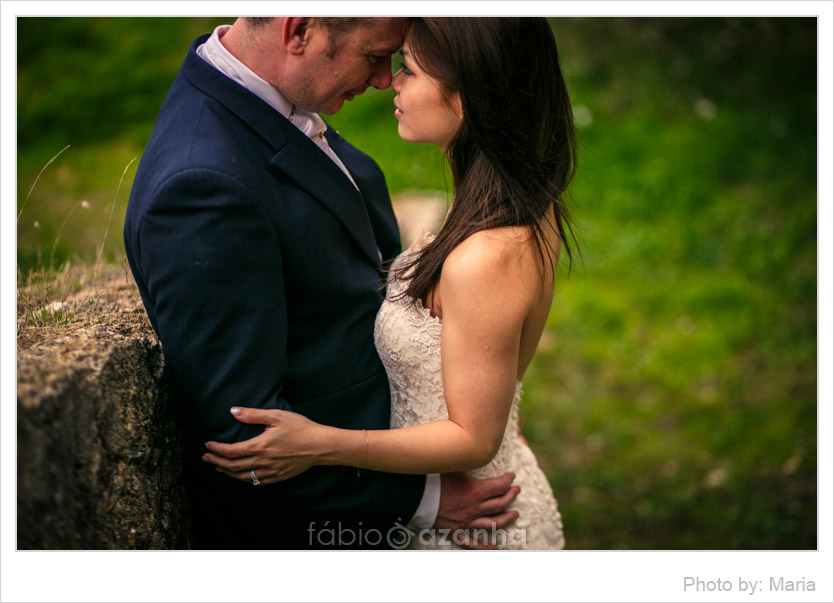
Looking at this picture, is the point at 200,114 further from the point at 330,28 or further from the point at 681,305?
the point at 681,305

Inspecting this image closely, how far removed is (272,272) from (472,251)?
551 millimetres

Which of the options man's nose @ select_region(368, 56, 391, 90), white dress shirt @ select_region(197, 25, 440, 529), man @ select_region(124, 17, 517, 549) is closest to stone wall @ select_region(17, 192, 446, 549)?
man @ select_region(124, 17, 517, 549)

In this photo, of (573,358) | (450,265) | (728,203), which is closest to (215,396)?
(450,265)

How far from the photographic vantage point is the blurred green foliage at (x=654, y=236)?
469cm

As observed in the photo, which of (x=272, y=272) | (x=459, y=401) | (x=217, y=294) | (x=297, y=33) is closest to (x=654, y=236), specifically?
(x=459, y=401)

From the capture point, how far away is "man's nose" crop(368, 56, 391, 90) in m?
2.21

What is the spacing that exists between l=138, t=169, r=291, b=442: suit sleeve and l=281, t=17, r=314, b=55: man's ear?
1.72 feet

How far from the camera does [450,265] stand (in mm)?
2045

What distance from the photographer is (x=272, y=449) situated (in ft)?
6.36

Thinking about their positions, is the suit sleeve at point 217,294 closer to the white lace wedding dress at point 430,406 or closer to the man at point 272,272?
the man at point 272,272

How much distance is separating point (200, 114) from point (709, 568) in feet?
6.26

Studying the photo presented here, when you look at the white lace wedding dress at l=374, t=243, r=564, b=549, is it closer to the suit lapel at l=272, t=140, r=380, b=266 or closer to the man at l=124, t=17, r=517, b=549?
the man at l=124, t=17, r=517, b=549

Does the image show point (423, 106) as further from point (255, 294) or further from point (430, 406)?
point (430, 406)

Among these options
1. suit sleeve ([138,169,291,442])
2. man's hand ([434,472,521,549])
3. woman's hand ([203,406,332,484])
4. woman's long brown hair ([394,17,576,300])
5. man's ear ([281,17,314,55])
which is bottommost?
man's hand ([434,472,521,549])
